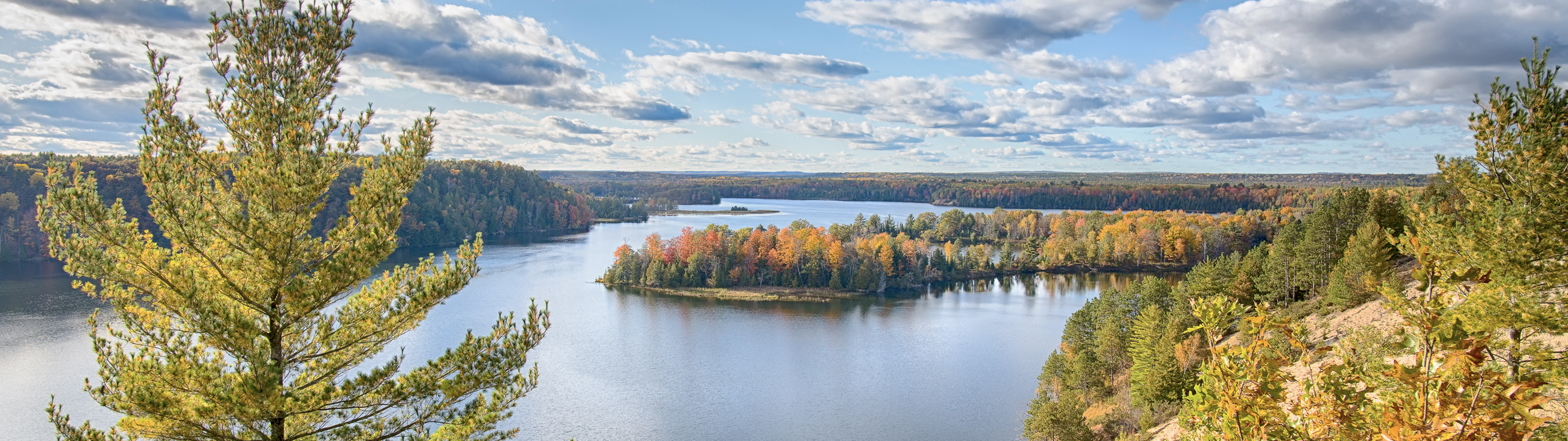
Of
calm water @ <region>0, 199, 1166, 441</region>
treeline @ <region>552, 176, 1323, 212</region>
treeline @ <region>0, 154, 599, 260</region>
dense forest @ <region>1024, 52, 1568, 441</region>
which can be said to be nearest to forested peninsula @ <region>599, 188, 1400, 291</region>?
calm water @ <region>0, 199, 1166, 441</region>

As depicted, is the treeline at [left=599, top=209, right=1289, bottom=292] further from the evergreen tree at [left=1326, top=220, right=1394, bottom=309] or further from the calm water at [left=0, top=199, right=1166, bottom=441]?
the evergreen tree at [left=1326, top=220, right=1394, bottom=309]

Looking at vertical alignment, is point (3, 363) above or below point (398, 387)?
below

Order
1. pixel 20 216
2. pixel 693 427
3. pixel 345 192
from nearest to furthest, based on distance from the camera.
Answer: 1. pixel 693 427
2. pixel 20 216
3. pixel 345 192

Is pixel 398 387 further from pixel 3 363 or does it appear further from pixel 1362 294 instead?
pixel 3 363

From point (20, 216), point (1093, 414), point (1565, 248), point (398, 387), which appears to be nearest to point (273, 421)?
point (398, 387)

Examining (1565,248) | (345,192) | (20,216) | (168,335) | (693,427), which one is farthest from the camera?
(345,192)

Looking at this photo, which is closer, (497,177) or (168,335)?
(168,335)

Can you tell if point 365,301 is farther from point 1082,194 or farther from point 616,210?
point 1082,194
